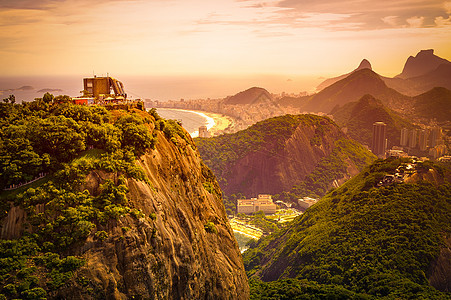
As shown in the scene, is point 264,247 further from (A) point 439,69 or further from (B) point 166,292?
(A) point 439,69

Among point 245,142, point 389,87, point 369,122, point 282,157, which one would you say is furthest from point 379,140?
point 389,87

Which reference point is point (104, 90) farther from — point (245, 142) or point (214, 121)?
point (214, 121)

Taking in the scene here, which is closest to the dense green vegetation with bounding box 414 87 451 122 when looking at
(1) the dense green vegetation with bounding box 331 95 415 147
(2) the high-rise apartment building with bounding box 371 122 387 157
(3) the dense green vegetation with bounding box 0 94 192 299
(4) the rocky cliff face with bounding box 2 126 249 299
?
(1) the dense green vegetation with bounding box 331 95 415 147

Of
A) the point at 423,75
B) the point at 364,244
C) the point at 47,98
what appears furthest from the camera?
the point at 423,75

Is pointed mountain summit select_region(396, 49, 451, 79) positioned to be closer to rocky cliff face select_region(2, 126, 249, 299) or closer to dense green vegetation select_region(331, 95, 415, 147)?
dense green vegetation select_region(331, 95, 415, 147)

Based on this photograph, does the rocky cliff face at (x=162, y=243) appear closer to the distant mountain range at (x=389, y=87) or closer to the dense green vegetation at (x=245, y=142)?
the dense green vegetation at (x=245, y=142)

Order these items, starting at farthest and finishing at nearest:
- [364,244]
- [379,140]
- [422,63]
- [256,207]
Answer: [422,63], [379,140], [256,207], [364,244]

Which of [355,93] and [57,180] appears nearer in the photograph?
[57,180]
